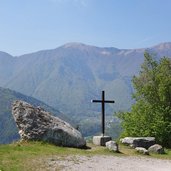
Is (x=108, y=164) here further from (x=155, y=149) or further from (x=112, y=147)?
(x=155, y=149)

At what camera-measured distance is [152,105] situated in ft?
162

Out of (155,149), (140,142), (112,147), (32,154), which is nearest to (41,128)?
(32,154)

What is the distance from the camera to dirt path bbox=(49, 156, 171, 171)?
21.8 meters

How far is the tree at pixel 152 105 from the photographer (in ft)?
149

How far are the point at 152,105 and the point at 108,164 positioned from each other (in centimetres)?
2663

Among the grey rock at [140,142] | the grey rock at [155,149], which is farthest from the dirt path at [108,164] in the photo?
the grey rock at [140,142]

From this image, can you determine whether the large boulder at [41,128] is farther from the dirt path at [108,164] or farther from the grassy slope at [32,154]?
the dirt path at [108,164]

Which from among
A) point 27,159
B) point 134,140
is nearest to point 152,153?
point 134,140

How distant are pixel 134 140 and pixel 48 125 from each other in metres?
8.97

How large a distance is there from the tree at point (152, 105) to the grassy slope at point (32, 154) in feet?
46.4

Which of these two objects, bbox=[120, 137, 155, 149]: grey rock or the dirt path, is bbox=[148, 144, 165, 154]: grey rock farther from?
the dirt path

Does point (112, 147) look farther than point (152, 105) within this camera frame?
No

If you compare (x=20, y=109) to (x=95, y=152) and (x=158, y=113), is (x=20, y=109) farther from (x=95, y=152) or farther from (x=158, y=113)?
(x=158, y=113)

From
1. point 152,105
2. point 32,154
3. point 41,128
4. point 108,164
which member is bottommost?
point 108,164
